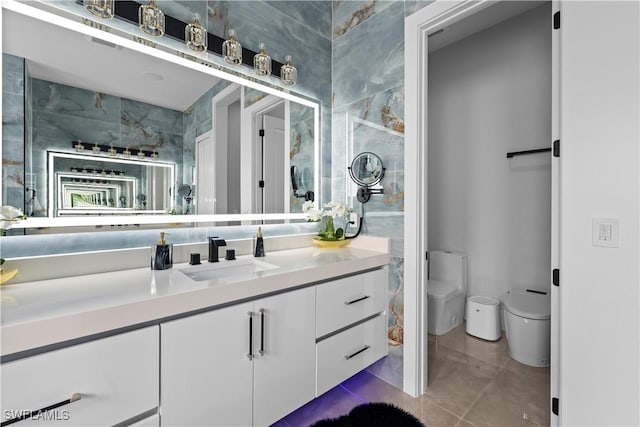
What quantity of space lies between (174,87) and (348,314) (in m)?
1.57

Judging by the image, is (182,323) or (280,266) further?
(280,266)

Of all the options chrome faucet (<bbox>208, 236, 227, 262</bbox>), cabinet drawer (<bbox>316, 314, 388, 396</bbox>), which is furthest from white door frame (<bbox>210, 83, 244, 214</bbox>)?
cabinet drawer (<bbox>316, 314, 388, 396</bbox>)

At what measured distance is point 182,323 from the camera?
40.4 inches

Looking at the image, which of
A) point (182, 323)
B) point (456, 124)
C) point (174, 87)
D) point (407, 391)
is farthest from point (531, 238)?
point (174, 87)

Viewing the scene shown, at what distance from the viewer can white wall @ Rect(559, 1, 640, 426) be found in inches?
43.1

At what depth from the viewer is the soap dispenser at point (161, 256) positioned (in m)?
1.35

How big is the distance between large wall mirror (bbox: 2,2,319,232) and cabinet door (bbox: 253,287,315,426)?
0.70 m

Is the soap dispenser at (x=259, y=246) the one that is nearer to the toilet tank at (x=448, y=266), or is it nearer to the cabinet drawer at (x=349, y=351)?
the cabinet drawer at (x=349, y=351)

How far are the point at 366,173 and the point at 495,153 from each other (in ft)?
5.02

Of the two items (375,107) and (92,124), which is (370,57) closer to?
(375,107)

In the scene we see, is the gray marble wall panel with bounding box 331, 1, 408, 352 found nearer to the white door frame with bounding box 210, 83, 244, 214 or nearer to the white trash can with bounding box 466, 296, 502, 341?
the white door frame with bounding box 210, 83, 244, 214

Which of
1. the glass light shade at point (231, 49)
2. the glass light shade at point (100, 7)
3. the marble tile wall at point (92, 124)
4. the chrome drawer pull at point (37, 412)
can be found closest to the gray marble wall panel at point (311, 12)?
the glass light shade at point (231, 49)

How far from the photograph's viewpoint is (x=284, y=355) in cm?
135

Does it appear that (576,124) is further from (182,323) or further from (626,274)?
(182,323)
